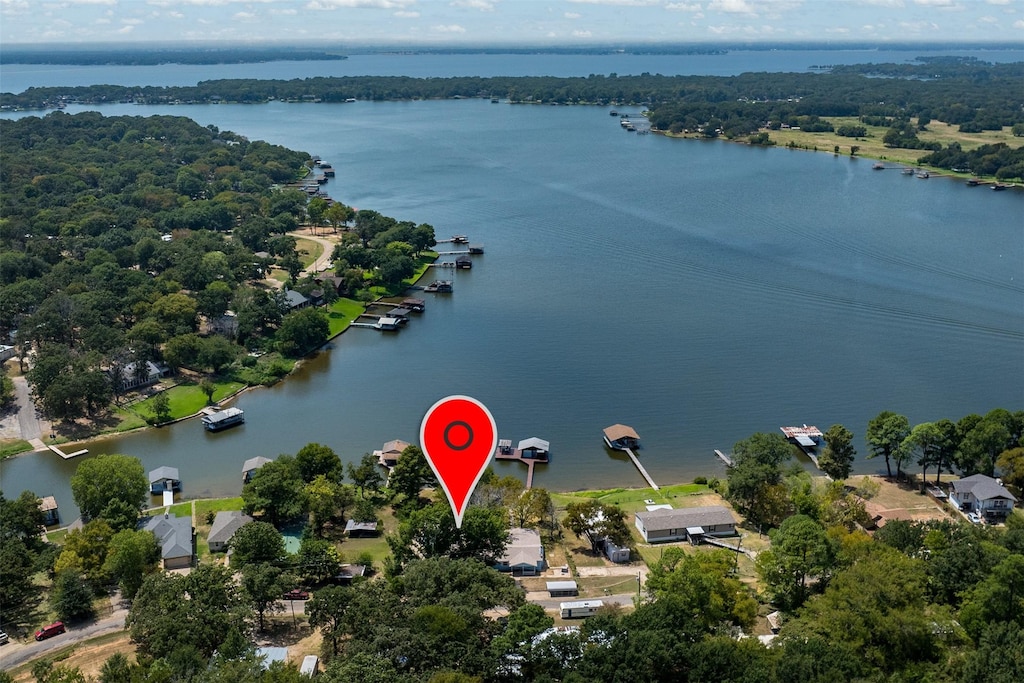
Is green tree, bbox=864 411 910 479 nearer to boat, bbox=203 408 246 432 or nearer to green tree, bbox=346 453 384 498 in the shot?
green tree, bbox=346 453 384 498

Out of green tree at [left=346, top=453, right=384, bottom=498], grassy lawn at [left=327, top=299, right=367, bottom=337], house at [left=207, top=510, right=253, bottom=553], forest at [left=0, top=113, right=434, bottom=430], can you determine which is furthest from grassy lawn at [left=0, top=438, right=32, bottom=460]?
grassy lawn at [left=327, top=299, right=367, bottom=337]

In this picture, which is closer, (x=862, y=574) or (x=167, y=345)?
(x=862, y=574)

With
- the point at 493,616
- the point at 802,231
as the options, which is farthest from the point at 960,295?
the point at 493,616

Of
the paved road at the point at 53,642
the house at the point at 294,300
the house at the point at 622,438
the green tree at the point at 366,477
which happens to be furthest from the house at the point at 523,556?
the house at the point at 294,300

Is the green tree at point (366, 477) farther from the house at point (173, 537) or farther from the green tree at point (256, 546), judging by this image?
the house at point (173, 537)

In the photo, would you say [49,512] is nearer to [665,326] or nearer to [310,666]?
[310,666]

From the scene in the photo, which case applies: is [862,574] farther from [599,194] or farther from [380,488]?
[599,194]

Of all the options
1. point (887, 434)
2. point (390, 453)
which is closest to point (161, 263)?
point (390, 453)
